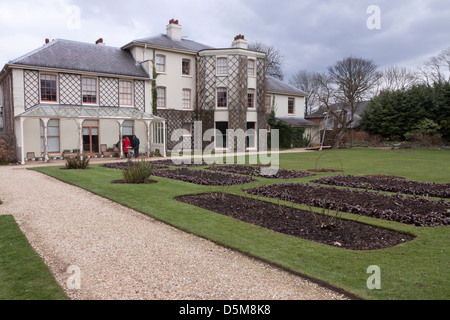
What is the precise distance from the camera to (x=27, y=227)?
6.48 m

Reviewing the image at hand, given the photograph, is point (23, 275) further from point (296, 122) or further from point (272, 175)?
point (296, 122)

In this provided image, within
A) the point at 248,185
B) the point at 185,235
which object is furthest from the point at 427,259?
the point at 248,185

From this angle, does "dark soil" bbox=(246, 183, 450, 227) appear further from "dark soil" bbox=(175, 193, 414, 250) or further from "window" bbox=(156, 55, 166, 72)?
"window" bbox=(156, 55, 166, 72)

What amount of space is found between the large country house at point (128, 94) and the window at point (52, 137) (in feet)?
0.19

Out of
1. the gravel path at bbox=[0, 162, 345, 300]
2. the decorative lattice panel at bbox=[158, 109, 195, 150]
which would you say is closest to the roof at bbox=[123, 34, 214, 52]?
the decorative lattice panel at bbox=[158, 109, 195, 150]

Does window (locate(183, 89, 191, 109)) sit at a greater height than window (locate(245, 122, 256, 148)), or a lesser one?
greater

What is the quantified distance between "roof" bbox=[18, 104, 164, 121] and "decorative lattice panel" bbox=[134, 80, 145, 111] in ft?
2.29

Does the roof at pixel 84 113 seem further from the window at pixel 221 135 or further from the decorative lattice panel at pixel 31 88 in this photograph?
the window at pixel 221 135

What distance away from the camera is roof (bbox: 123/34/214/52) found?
2659 centimetres

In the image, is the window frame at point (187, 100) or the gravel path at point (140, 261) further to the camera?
the window frame at point (187, 100)

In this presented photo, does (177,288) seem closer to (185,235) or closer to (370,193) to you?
(185,235)

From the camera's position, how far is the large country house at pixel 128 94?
20.6 m

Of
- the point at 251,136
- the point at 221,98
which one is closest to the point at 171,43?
the point at 221,98

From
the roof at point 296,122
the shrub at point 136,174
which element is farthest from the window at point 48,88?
the roof at point 296,122
